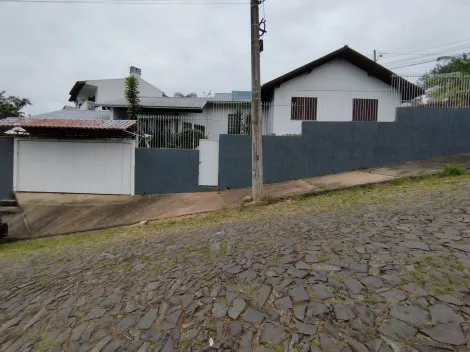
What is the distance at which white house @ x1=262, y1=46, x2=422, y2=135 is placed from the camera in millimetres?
13734

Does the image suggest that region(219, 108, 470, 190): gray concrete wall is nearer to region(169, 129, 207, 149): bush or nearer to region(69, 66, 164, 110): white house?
region(169, 129, 207, 149): bush

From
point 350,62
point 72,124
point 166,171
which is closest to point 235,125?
point 166,171

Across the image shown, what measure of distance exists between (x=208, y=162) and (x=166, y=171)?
147 cm

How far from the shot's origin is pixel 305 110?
46.0 feet

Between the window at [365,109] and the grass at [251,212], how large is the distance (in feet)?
21.5

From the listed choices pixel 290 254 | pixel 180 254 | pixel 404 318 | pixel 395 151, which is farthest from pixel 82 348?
pixel 395 151

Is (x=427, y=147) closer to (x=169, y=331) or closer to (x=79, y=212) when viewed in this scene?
(x=169, y=331)

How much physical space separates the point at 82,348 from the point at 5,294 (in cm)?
231

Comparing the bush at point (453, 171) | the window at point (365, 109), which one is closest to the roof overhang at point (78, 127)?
the bush at point (453, 171)

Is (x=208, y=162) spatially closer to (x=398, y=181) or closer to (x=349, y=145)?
(x=349, y=145)

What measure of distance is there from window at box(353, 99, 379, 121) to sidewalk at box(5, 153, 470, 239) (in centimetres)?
470

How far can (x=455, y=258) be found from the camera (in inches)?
117

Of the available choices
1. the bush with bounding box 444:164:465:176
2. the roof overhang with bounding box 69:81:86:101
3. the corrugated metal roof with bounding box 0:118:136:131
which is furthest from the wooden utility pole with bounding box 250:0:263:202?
the roof overhang with bounding box 69:81:86:101

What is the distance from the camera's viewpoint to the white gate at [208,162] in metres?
10.4
